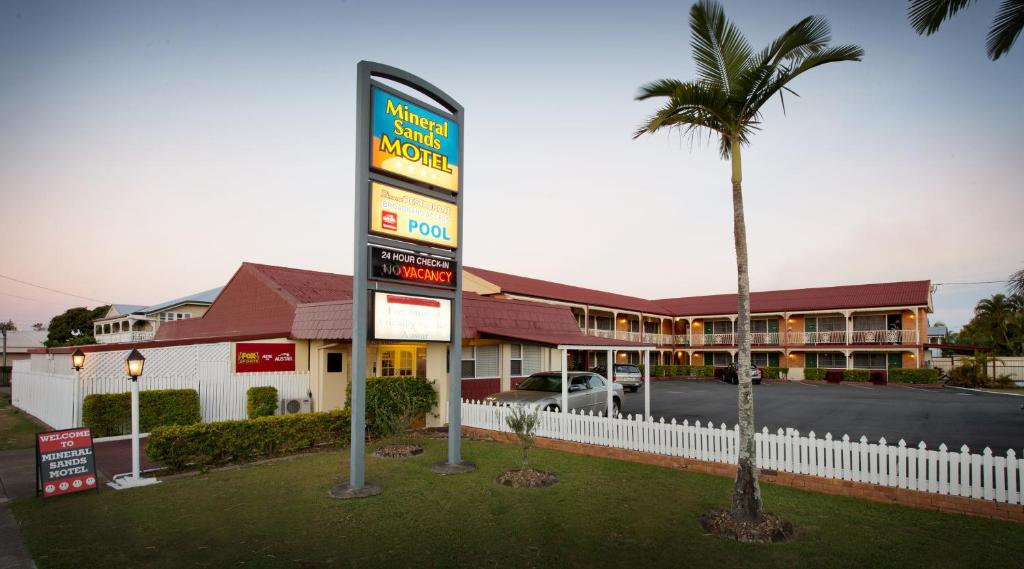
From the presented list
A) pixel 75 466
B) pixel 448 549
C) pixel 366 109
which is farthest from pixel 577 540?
pixel 75 466

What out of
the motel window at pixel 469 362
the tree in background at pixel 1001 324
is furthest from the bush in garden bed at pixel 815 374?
the motel window at pixel 469 362

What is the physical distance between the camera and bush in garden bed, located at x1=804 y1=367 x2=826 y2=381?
37.5 meters

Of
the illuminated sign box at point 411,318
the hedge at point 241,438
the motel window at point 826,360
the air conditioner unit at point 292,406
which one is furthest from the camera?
the motel window at point 826,360

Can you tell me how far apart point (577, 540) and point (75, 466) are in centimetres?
814

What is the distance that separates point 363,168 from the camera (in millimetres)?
9195

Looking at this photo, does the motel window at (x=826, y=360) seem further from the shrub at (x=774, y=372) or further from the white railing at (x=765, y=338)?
the shrub at (x=774, y=372)

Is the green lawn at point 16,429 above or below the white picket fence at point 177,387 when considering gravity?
below

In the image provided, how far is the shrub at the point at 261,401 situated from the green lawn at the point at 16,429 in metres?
4.71

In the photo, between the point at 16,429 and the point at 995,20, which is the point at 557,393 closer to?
the point at 995,20

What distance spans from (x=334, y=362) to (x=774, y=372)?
32755 mm

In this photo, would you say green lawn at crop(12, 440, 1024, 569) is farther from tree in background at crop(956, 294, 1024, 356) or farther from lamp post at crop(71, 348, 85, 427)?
tree in background at crop(956, 294, 1024, 356)

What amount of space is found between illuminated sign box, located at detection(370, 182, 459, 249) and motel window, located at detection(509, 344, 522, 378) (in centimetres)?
895

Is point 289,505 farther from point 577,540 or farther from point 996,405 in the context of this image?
point 996,405

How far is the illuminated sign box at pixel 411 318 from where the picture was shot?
375 inches
